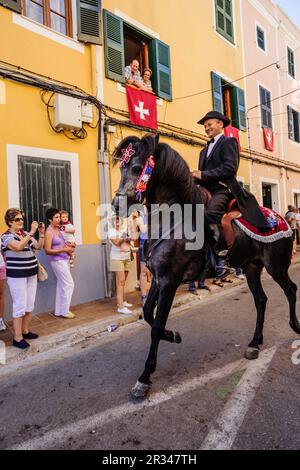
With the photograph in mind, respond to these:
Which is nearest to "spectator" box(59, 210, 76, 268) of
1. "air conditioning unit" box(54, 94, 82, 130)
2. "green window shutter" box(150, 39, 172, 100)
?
"air conditioning unit" box(54, 94, 82, 130)

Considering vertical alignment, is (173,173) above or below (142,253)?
above

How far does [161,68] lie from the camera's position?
28.9 ft

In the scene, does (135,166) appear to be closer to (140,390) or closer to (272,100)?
(140,390)

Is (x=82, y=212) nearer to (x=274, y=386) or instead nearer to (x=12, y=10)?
(x=12, y=10)

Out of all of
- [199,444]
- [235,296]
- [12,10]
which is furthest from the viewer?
[235,296]

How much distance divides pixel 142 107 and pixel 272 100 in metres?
9.02

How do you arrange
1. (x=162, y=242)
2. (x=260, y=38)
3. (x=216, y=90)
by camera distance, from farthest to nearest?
(x=260, y=38), (x=216, y=90), (x=162, y=242)

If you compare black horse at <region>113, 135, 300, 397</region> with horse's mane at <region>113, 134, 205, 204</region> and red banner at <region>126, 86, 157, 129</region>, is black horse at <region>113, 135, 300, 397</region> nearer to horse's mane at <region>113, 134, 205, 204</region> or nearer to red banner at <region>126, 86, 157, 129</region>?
horse's mane at <region>113, 134, 205, 204</region>

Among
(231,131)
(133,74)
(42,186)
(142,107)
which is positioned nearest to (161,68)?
(133,74)

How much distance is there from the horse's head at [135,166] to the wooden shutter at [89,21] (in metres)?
5.42

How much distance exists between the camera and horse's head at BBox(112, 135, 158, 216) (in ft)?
9.20

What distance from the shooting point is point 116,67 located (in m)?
7.62
